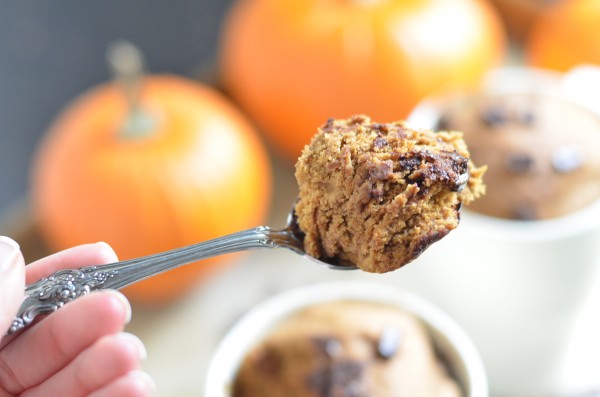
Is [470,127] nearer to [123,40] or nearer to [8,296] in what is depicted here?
[8,296]

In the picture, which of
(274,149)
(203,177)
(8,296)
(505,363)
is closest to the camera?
(8,296)

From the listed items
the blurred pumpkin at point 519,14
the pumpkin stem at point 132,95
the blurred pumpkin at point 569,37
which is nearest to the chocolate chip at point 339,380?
the pumpkin stem at point 132,95

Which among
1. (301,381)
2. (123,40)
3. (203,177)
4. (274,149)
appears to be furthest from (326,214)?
(123,40)

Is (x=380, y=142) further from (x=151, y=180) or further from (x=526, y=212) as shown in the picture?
(x=151, y=180)

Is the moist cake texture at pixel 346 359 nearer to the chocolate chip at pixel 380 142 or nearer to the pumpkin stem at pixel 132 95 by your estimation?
the chocolate chip at pixel 380 142

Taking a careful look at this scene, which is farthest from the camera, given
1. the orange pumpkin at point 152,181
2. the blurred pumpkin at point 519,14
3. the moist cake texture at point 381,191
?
the blurred pumpkin at point 519,14

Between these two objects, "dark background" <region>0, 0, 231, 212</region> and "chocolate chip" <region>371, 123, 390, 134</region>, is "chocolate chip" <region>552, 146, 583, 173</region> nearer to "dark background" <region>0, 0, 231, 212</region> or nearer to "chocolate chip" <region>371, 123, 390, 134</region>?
"chocolate chip" <region>371, 123, 390, 134</region>

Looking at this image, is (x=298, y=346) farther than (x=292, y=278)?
No
